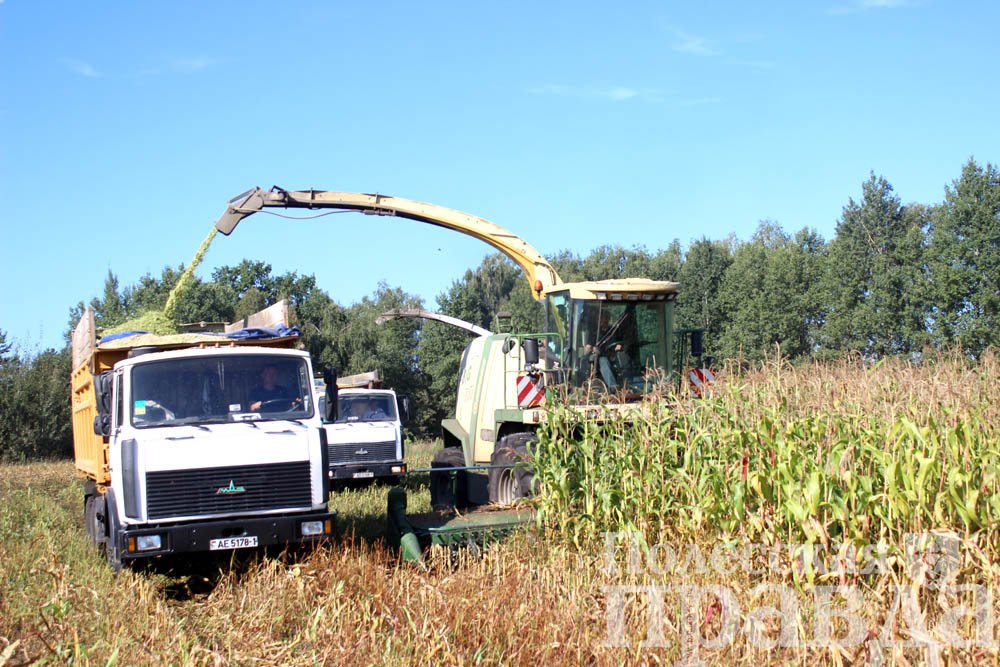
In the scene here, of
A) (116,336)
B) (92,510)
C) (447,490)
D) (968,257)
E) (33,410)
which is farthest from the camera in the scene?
(33,410)

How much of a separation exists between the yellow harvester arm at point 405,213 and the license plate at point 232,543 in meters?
6.87

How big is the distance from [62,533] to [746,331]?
35783 mm

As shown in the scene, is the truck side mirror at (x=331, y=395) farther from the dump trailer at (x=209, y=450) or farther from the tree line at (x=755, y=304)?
the tree line at (x=755, y=304)

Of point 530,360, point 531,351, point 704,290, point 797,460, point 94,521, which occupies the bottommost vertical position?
point 94,521

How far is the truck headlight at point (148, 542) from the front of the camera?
7.82 metres

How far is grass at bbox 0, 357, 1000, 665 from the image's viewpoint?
562cm

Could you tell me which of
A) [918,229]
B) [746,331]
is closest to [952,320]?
[918,229]

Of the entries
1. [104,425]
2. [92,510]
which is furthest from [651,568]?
[92,510]

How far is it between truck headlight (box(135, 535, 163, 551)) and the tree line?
13749 mm

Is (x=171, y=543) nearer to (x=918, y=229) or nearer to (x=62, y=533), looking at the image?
(x=62, y=533)

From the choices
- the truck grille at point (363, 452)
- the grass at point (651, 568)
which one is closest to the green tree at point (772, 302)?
the truck grille at point (363, 452)

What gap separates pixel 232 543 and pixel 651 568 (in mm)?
3672

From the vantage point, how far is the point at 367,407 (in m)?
18.2

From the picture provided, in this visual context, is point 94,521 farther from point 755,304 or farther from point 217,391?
point 755,304
